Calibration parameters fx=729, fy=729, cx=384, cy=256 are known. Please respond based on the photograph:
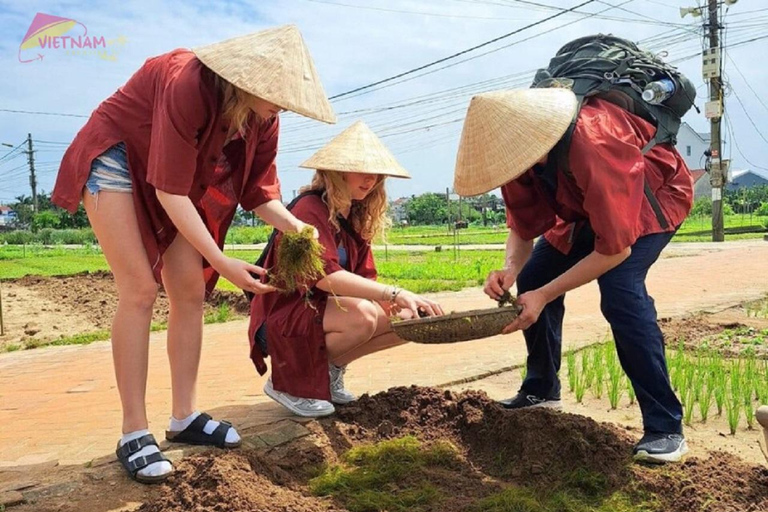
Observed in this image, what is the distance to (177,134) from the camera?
254cm

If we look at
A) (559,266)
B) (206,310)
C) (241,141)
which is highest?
(241,141)

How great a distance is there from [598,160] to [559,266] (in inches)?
34.9

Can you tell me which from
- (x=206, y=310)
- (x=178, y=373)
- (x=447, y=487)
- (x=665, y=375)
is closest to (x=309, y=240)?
(x=178, y=373)

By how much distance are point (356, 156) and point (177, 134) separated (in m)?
1.06

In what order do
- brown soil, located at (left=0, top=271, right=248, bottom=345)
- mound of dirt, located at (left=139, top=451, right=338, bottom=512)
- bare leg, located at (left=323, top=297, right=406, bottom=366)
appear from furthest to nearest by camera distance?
brown soil, located at (left=0, top=271, right=248, bottom=345)
bare leg, located at (left=323, top=297, right=406, bottom=366)
mound of dirt, located at (left=139, top=451, right=338, bottom=512)

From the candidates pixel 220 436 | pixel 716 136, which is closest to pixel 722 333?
pixel 220 436

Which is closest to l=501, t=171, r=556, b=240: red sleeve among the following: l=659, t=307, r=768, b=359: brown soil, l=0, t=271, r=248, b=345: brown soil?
l=659, t=307, r=768, b=359: brown soil

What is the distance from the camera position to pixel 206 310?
30.9 feet

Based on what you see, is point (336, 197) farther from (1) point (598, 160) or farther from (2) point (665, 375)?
(2) point (665, 375)

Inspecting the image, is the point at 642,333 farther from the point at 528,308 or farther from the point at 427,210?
the point at 427,210

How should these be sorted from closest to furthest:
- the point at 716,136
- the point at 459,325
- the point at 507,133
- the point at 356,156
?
the point at 507,133, the point at 459,325, the point at 356,156, the point at 716,136

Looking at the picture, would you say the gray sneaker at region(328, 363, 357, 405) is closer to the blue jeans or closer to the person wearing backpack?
the person wearing backpack

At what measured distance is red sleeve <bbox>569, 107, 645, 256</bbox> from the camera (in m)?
2.61

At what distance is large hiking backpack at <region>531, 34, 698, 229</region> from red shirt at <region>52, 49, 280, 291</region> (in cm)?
127
